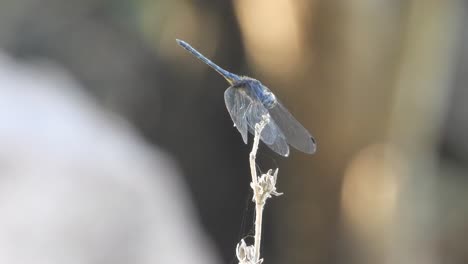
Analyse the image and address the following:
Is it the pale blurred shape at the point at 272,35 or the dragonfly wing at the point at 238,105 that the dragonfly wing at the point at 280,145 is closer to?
the dragonfly wing at the point at 238,105

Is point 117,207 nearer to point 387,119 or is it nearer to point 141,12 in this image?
point 141,12

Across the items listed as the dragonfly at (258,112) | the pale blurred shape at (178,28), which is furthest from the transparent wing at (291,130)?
the pale blurred shape at (178,28)

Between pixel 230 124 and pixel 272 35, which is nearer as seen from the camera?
pixel 272 35

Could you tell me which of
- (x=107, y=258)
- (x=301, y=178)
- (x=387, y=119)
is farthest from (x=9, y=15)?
(x=387, y=119)

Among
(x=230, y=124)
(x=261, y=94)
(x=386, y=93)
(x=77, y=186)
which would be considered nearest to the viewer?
(x=261, y=94)

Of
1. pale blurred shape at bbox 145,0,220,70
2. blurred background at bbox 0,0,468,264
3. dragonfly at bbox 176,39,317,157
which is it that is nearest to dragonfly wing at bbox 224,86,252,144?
dragonfly at bbox 176,39,317,157

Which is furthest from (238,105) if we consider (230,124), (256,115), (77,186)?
(230,124)

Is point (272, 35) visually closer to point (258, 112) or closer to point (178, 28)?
point (178, 28)
